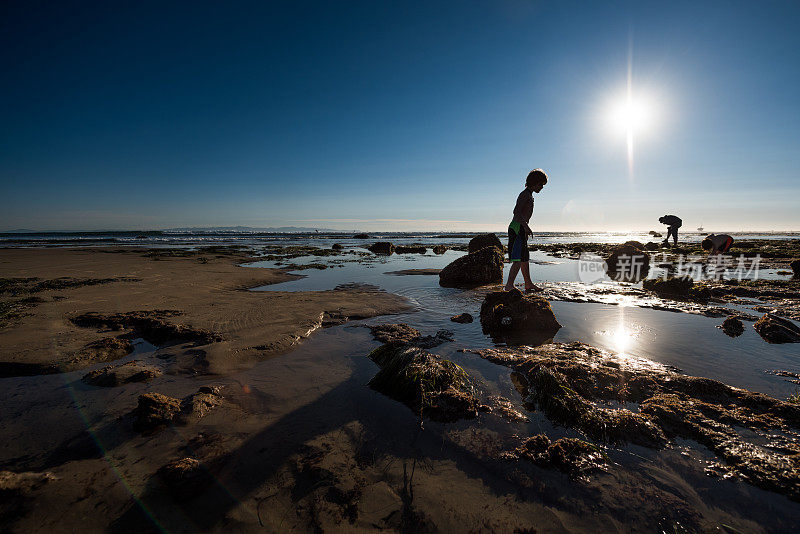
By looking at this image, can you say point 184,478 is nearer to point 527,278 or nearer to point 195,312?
point 195,312

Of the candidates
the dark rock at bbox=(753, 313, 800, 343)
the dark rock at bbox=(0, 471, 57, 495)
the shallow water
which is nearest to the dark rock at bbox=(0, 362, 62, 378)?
the dark rock at bbox=(0, 471, 57, 495)

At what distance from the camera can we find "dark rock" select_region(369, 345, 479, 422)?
2.86m

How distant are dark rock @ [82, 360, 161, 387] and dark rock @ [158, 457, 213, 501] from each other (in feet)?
6.26

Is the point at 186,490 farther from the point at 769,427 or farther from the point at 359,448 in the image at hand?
the point at 769,427

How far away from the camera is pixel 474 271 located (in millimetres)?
10547

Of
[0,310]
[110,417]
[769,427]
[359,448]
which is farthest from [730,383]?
[0,310]

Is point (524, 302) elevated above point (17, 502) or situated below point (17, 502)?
above

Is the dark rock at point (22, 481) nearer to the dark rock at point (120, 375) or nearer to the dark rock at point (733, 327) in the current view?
the dark rock at point (120, 375)

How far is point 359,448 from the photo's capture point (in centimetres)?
238

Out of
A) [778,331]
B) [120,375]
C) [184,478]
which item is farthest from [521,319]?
[120,375]

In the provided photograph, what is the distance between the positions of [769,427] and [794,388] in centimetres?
130

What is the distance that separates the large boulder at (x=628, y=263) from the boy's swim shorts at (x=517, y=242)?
22.4 ft

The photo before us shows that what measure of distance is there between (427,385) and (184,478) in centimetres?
208

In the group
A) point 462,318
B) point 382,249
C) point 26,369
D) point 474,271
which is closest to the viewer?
point 26,369
